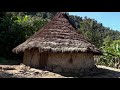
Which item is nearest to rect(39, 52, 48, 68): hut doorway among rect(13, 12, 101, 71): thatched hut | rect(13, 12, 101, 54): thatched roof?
rect(13, 12, 101, 71): thatched hut

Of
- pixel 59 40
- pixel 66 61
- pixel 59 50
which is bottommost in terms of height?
pixel 66 61

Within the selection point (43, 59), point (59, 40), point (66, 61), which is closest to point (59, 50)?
point (66, 61)

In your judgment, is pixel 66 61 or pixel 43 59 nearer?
pixel 66 61

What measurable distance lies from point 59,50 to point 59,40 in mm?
1087

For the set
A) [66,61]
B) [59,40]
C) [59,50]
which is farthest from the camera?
[59,40]

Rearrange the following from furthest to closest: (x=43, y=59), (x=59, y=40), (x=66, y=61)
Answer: (x=59, y=40) < (x=43, y=59) < (x=66, y=61)

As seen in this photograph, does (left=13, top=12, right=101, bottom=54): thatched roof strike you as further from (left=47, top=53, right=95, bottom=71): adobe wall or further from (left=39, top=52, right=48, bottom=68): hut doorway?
(left=39, top=52, right=48, bottom=68): hut doorway

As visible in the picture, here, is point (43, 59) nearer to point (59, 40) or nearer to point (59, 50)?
point (59, 50)

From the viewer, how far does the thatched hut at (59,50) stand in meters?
14.2

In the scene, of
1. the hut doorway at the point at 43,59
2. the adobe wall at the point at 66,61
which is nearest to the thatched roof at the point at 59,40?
the adobe wall at the point at 66,61

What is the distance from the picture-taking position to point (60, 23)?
1633cm

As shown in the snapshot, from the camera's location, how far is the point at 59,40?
48.8ft

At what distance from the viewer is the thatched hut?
14164 mm
